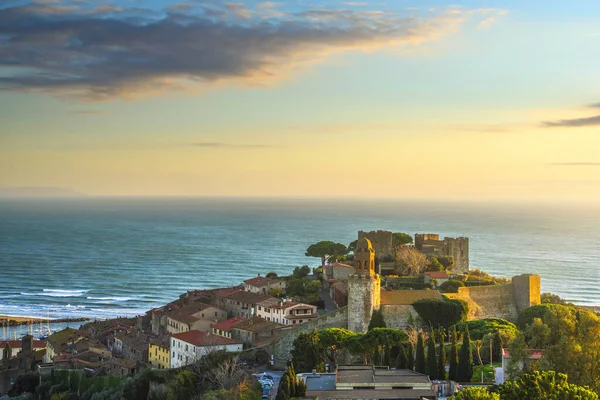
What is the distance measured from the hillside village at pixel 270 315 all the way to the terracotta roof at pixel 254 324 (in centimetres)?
6

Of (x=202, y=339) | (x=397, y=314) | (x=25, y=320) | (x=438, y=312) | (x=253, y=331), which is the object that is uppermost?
(x=438, y=312)

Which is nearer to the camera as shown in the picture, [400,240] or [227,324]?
[227,324]

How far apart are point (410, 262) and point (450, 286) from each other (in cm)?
599

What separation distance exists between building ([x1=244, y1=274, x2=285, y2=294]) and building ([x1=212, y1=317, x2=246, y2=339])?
960cm

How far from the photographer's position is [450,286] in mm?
50562

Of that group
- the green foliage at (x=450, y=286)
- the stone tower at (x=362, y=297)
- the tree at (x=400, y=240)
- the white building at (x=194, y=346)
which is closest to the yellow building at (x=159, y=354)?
the white building at (x=194, y=346)

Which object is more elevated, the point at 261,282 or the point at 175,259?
the point at 261,282

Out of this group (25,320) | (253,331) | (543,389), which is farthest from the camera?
(25,320)

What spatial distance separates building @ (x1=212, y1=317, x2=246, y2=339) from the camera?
4788 cm

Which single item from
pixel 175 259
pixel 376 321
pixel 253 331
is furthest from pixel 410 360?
pixel 175 259

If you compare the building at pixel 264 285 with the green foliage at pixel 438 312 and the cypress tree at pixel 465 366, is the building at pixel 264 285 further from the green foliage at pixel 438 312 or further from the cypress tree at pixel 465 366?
the cypress tree at pixel 465 366

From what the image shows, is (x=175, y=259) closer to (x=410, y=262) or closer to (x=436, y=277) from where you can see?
(x=410, y=262)

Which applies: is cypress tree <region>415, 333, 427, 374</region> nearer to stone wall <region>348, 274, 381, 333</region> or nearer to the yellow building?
stone wall <region>348, 274, 381, 333</region>

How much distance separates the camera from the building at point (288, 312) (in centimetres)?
4912
